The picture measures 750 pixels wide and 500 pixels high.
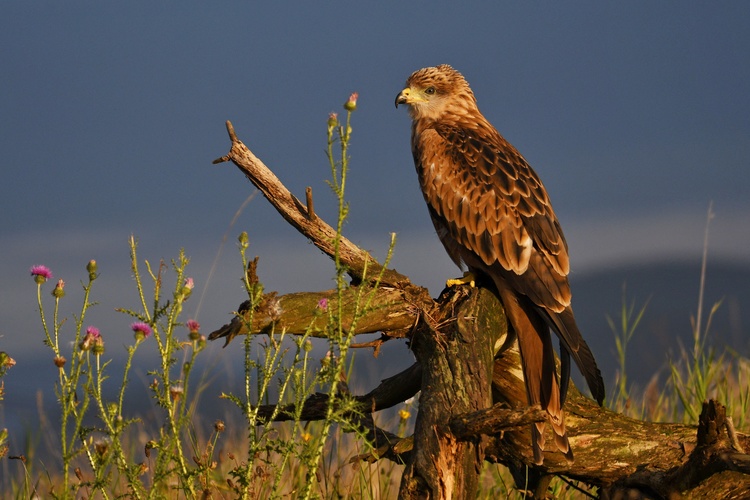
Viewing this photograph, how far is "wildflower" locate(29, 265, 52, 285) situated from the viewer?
3609 mm

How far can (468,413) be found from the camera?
3846mm

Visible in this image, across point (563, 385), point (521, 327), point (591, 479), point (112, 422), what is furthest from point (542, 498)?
point (112, 422)

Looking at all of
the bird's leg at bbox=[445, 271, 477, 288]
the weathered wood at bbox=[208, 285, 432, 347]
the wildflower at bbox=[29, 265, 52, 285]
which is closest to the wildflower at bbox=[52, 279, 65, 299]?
the wildflower at bbox=[29, 265, 52, 285]

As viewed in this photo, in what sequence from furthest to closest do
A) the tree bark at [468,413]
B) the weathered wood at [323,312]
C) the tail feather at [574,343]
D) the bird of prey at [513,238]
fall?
the bird of prey at [513,238] → the tail feather at [574,343] → the weathered wood at [323,312] → the tree bark at [468,413]

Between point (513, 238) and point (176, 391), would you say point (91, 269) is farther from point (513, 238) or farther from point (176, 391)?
point (513, 238)

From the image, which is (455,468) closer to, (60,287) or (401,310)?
(401,310)

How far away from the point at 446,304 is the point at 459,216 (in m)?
0.68

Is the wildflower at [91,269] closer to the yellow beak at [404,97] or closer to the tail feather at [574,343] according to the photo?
the tail feather at [574,343]

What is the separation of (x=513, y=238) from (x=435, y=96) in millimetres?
1840

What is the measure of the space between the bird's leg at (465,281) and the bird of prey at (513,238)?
68mm

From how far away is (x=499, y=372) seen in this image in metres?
5.04

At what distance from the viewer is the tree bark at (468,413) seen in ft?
12.8

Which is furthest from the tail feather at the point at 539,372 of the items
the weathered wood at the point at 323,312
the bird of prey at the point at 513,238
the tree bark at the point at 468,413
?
the weathered wood at the point at 323,312

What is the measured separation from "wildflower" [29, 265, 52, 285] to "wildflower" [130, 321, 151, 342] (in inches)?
23.0
